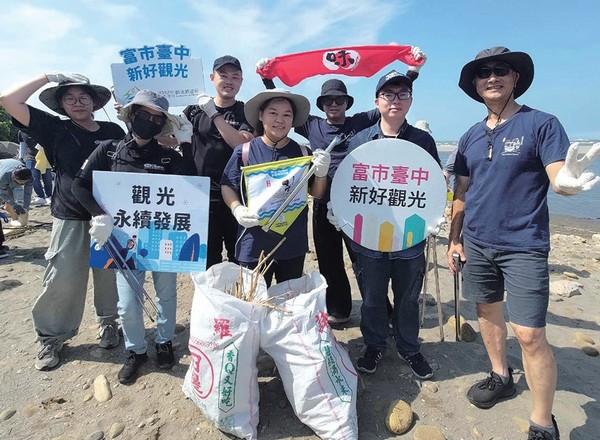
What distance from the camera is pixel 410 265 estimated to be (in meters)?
2.99

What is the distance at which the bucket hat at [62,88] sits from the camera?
3096 millimetres

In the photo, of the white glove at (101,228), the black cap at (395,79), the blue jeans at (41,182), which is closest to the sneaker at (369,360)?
the black cap at (395,79)

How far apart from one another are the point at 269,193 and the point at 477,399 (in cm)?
223

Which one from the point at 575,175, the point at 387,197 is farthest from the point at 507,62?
the point at 387,197

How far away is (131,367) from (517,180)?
10.9 feet

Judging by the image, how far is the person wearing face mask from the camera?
2.88m

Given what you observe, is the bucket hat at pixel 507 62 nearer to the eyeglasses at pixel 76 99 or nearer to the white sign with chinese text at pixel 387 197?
the white sign with chinese text at pixel 387 197

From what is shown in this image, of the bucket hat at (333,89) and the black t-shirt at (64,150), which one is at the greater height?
the bucket hat at (333,89)

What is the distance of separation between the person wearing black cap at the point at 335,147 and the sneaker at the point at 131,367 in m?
1.90

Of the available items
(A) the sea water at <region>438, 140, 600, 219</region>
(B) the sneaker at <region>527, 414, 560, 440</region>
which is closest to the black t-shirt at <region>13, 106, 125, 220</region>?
(B) the sneaker at <region>527, 414, 560, 440</region>

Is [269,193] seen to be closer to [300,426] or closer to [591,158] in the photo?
[300,426]

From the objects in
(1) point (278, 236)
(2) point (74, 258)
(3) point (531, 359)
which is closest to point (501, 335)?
(3) point (531, 359)

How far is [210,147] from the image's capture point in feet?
11.1

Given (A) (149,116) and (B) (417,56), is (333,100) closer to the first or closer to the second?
(B) (417,56)
